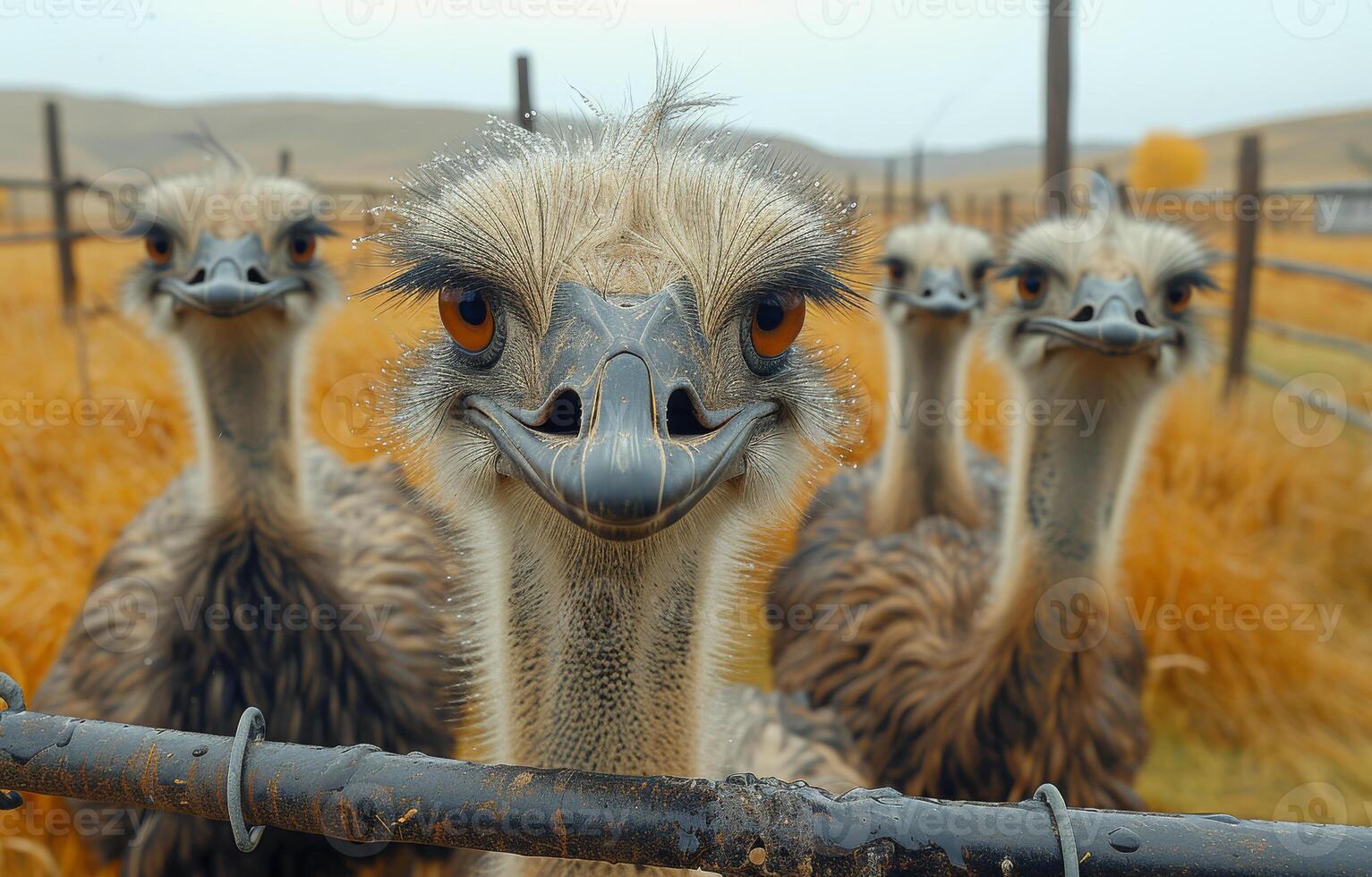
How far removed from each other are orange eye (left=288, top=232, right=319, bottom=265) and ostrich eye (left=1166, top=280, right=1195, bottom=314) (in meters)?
2.29

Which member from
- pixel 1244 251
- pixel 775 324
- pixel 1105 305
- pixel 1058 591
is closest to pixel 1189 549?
pixel 1058 591

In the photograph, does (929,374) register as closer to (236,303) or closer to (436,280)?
(236,303)

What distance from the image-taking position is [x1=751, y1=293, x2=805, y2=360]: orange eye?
1.23 metres

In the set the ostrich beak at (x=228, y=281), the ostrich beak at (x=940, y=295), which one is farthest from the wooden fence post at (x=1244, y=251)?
the ostrich beak at (x=228, y=281)

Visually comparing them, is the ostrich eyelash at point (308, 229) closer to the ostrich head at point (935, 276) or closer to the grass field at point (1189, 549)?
the grass field at point (1189, 549)

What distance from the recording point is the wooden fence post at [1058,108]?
454 centimetres

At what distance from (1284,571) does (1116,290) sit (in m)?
2.65

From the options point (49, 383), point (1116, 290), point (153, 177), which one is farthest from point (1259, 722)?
point (49, 383)

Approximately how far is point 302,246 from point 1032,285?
2013mm

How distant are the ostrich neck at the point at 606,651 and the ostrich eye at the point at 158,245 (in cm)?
198

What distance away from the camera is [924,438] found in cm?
367

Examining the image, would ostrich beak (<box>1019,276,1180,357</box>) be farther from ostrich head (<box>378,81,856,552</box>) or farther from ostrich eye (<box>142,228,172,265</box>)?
ostrich eye (<box>142,228,172,265</box>)

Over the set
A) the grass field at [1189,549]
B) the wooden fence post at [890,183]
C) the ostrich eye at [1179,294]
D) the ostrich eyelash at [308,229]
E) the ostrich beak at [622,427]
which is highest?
the wooden fence post at [890,183]

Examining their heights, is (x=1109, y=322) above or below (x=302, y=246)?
below
